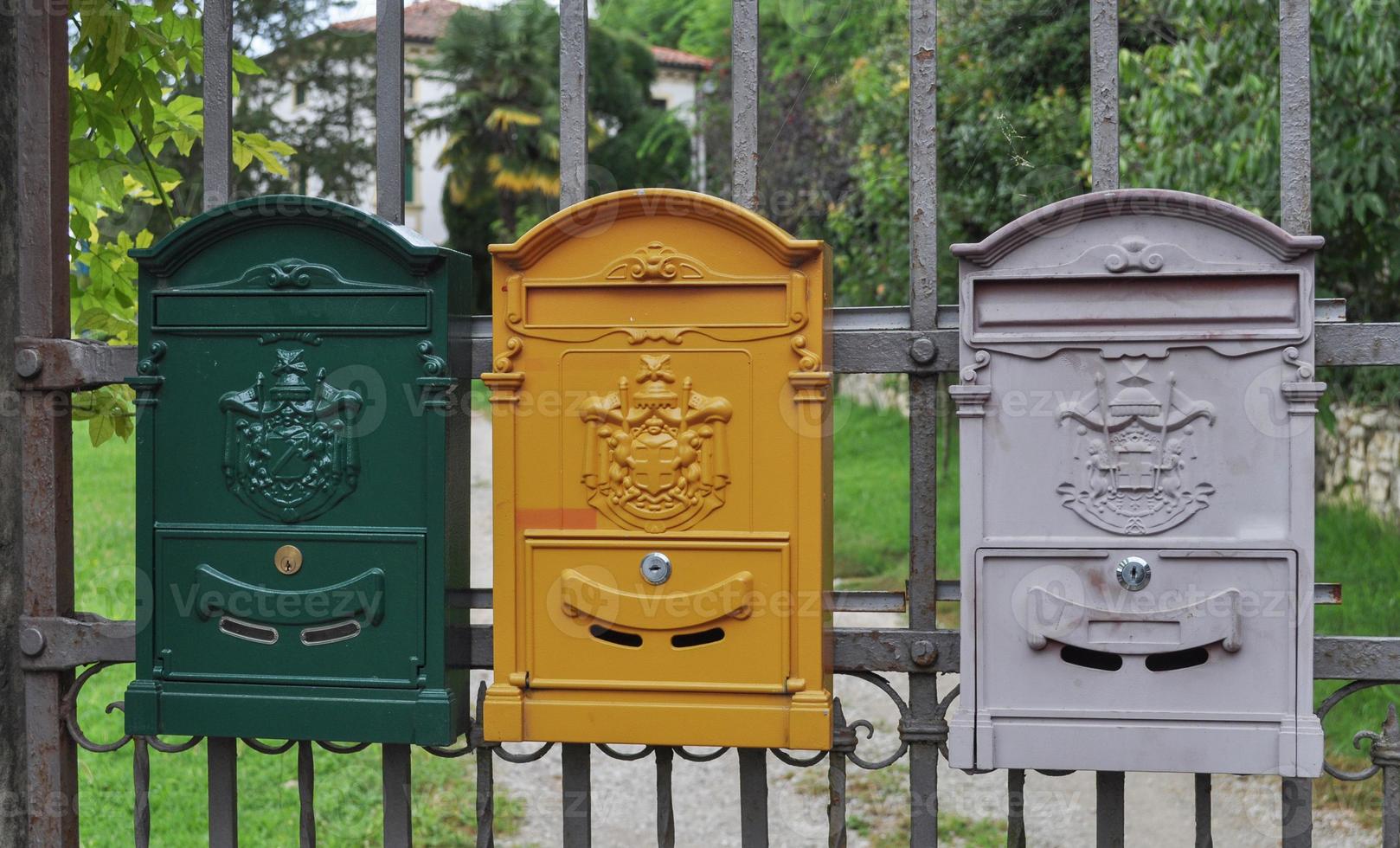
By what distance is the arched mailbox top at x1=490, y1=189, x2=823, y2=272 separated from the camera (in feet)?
7.32

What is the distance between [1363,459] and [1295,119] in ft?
18.5

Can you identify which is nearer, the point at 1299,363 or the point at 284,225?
the point at 1299,363

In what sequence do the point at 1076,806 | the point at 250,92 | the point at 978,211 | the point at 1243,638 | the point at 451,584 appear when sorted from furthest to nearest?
the point at 250,92 < the point at 978,211 < the point at 1076,806 < the point at 451,584 < the point at 1243,638

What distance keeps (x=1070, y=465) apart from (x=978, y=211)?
244 inches

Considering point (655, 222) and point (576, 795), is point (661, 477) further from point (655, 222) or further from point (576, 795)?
point (576, 795)

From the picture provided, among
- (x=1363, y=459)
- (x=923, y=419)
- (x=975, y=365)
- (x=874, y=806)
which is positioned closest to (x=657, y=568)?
(x=923, y=419)

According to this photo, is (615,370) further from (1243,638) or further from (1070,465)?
(1243,638)

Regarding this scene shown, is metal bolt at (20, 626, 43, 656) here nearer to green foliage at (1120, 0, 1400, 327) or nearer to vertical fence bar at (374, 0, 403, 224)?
vertical fence bar at (374, 0, 403, 224)

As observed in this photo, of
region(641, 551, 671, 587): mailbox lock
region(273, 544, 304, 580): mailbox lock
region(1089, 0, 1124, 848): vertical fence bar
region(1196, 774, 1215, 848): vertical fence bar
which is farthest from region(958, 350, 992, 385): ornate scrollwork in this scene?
region(273, 544, 304, 580): mailbox lock

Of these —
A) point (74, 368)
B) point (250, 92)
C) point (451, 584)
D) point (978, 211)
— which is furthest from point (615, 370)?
point (250, 92)

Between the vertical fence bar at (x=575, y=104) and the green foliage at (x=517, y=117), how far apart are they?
16.9m

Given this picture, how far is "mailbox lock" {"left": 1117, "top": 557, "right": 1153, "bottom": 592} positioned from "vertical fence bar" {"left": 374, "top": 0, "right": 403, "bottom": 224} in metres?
1.51

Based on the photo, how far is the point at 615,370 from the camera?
2.29 m

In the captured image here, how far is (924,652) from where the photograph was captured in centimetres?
237
